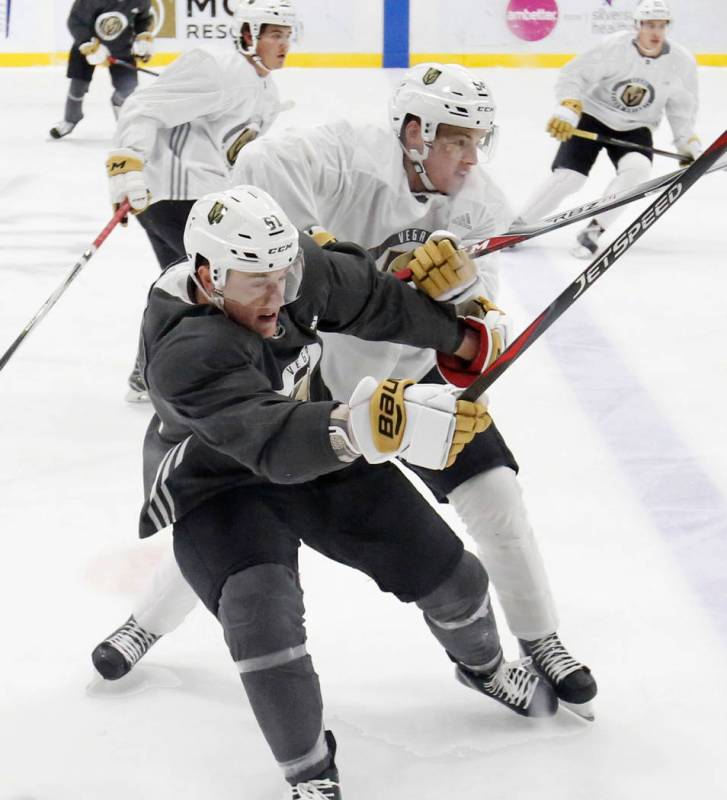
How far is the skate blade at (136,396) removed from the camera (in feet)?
11.9

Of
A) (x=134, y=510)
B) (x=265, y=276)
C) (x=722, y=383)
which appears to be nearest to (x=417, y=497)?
(x=265, y=276)

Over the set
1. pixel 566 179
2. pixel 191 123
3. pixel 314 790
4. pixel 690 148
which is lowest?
pixel 566 179

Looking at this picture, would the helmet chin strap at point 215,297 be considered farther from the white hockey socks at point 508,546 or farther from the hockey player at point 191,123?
the hockey player at point 191,123

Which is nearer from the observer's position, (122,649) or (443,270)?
(443,270)

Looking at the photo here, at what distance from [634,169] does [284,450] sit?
382cm

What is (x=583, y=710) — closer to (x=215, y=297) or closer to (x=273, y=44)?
(x=215, y=297)

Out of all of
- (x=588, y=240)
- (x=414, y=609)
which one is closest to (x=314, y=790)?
(x=414, y=609)

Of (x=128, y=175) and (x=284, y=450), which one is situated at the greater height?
(x=284, y=450)

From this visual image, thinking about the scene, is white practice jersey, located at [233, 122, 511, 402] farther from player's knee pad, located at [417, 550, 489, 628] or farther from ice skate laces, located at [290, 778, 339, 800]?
ice skate laces, located at [290, 778, 339, 800]

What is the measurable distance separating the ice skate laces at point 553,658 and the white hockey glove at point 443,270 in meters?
0.63

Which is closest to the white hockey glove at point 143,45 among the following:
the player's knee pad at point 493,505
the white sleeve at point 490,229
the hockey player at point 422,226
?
the hockey player at point 422,226

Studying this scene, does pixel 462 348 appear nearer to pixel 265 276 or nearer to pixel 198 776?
pixel 265 276

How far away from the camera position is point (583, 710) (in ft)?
7.13

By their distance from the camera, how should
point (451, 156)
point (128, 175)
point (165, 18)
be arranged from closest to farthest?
point (451, 156)
point (128, 175)
point (165, 18)
